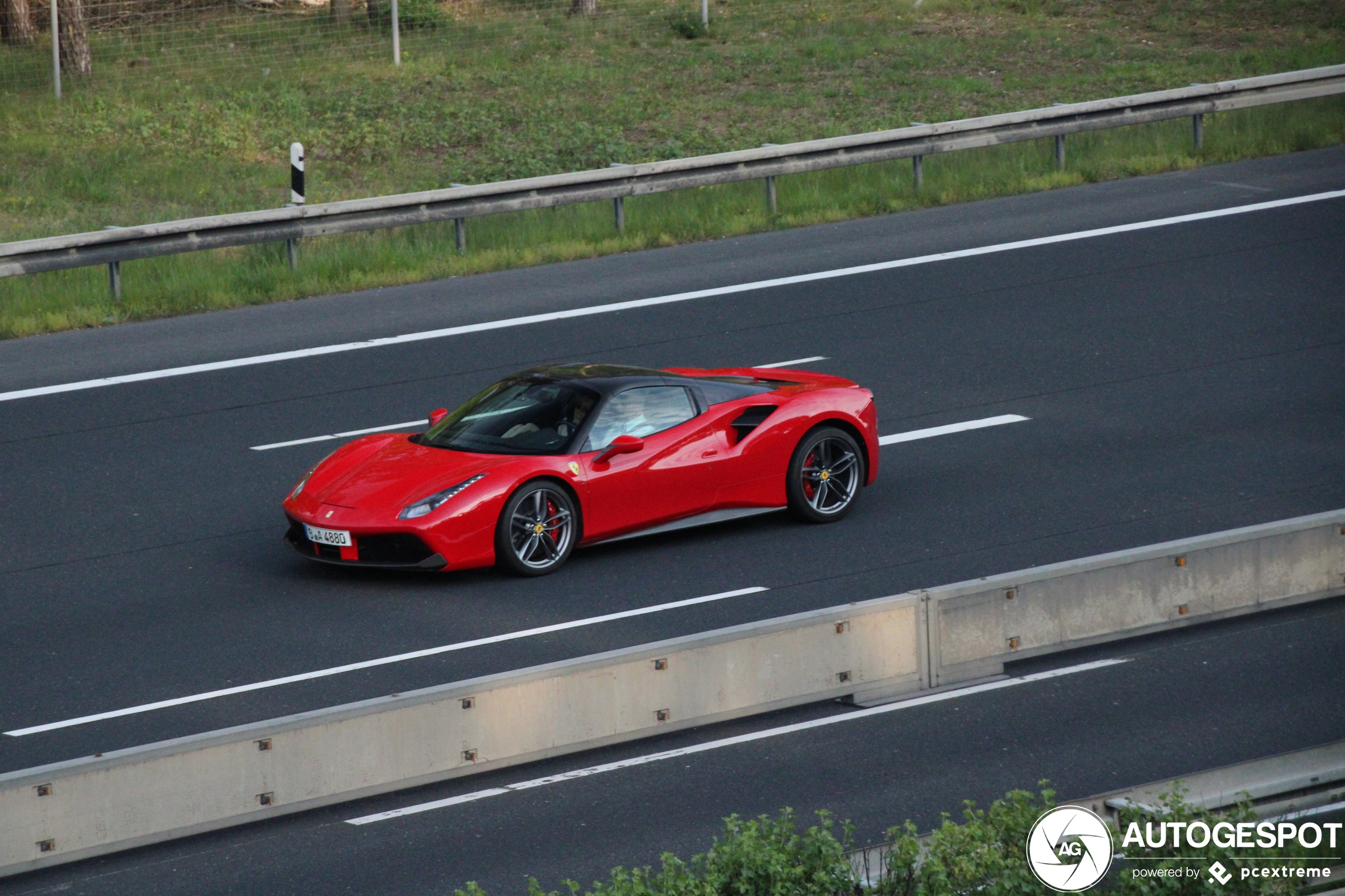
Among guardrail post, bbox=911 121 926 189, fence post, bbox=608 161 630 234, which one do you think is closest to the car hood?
fence post, bbox=608 161 630 234

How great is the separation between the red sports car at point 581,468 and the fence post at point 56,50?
17.7 m

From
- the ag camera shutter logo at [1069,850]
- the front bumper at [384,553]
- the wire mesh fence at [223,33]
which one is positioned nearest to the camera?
the ag camera shutter logo at [1069,850]

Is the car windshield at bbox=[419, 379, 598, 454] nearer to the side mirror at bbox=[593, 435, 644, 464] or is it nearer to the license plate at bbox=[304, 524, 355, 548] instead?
the side mirror at bbox=[593, 435, 644, 464]

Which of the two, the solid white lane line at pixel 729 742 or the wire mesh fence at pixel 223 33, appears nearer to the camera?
the solid white lane line at pixel 729 742

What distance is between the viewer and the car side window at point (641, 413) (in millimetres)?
12273

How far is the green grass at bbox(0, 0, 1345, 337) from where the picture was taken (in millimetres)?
20672

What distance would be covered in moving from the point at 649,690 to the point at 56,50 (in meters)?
22.5

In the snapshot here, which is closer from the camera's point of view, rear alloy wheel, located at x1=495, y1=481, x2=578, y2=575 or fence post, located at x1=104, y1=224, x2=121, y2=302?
rear alloy wheel, located at x1=495, y1=481, x2=578, y2=575

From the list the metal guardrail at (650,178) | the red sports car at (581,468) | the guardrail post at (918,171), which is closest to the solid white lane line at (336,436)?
the red sports car at (581,468)

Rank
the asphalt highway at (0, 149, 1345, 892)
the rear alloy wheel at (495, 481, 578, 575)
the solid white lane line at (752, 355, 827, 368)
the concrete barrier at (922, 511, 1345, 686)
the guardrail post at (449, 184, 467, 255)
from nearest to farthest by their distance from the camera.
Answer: the asphalt highway at (0, 149, 1345, 892)
the concrete barrier at (922, 511, 1345, 686)
the rear alloy wheel at (495, 481, 578, 575)
the solid white lane line at (752, 355, 827, 368)
the guardrail post at (449, 184, 467, 255)

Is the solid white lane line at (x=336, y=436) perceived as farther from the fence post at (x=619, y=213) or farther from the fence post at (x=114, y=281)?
the fence post at (x=619, y=213)

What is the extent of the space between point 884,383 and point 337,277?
6640mm

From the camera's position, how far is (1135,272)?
1916 centimetres

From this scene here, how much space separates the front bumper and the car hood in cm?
20
